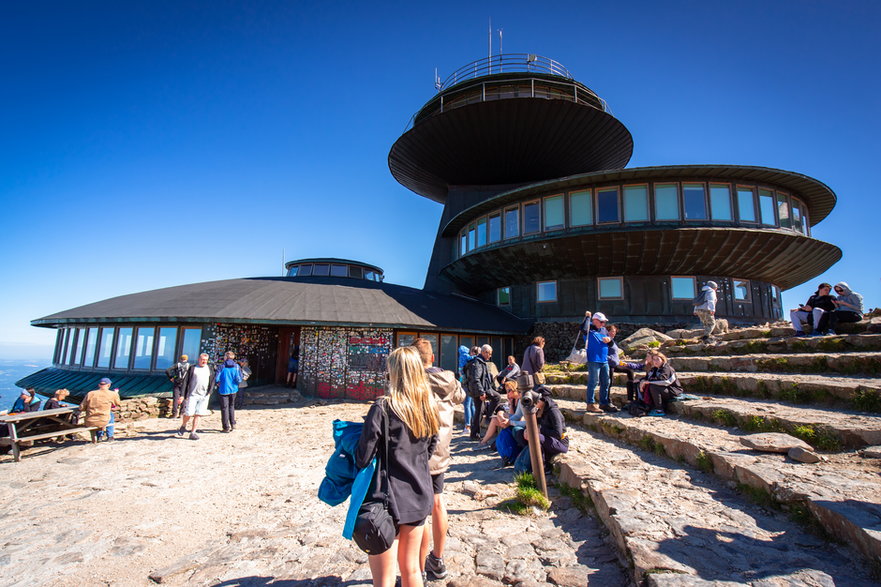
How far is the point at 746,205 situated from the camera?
56.9 feet

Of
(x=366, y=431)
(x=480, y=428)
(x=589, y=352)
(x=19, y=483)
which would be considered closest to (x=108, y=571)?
(x=366, y=431)

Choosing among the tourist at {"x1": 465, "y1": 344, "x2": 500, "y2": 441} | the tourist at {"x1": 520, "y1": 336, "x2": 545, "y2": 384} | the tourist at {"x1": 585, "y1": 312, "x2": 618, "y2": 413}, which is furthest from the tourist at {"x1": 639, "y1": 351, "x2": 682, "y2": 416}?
the tourist at {"x1": 465, "y1": 344, "x2": 500, "y2": 441}

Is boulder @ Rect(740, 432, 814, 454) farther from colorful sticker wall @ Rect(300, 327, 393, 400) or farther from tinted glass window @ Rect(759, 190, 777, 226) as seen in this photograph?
tinted glass window @ Rect(759, 190, 777, 226)

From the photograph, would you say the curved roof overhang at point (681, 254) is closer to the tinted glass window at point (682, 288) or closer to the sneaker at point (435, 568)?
the tinted glass window at point (682, 288)

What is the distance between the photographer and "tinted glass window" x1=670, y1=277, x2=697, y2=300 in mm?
18000

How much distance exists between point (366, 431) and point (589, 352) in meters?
6.74

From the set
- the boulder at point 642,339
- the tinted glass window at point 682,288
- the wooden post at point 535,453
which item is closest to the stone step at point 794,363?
the boulder at point 642,339

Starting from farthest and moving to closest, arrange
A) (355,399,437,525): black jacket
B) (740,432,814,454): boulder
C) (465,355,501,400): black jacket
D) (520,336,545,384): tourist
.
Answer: (520,336,545,384): tourist < (465,355,501,400): black jacket < (740,432,814,454): boulder < (355,399,437,525): black jacket

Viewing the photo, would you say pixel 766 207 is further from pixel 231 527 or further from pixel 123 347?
pixel 123 347

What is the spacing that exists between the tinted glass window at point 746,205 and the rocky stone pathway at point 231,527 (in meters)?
16.3

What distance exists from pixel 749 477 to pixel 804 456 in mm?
884

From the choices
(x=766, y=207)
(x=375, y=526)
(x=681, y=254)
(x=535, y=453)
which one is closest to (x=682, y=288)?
(x=681, y=254)

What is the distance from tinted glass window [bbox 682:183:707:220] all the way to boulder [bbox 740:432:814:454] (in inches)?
563

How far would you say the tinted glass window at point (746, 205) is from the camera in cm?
1720
